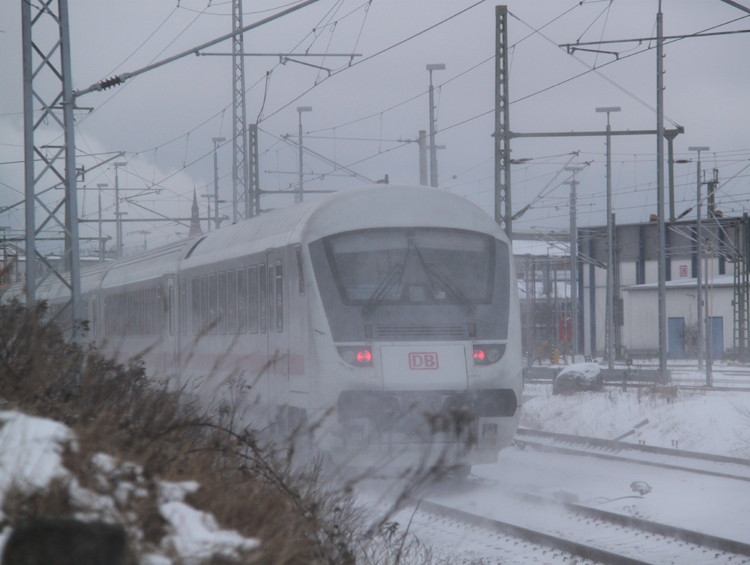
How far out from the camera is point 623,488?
10141 millimetres

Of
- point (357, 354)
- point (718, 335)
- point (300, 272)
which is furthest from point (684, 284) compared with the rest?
point (357, 354)

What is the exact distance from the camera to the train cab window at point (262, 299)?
1112 cm

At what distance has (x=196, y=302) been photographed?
14180 mm

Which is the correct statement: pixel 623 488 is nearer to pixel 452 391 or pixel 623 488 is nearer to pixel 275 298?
pixel 452 391

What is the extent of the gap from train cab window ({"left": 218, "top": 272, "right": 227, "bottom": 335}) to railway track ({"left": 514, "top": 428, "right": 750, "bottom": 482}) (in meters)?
4.92

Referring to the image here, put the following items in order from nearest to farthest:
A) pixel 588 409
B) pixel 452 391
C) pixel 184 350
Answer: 1. pixel 452 391
2. pixel 184 350
3. pixel 588 409

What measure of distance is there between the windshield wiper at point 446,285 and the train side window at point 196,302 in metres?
5.04

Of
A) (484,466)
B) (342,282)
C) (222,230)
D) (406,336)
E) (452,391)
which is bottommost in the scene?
(484,466)

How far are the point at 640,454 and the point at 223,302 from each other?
20.8 feet

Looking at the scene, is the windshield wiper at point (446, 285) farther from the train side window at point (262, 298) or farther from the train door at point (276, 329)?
the train side window at point (262, 298)

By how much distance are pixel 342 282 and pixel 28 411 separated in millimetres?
5682

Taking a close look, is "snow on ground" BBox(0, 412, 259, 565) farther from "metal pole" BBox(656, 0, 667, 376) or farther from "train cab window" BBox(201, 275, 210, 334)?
"metal pole" BBox(656, 0, 667, 376)

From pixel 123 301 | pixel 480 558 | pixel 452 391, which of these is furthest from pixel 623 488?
pixel 123 301

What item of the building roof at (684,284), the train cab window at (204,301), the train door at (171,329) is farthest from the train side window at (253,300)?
the building roof at (684,284)
